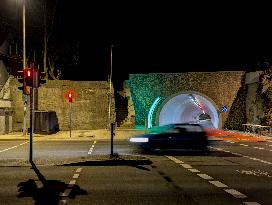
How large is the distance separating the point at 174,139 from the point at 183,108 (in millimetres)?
43752

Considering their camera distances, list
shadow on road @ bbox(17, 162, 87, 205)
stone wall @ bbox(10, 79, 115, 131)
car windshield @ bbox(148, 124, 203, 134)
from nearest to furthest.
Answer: shadow on road @ bbox(17, 162, 87, 205), car windshield @ bbox(148, 124, 203, 134), stone wall @ bbox(10, 79, 115, 131)

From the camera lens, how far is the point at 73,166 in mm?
15875

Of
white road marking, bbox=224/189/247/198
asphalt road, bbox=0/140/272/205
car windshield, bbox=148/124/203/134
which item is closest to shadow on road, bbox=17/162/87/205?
asphalt road, bbox=0/140/272/205

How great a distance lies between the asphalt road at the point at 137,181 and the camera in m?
9.88

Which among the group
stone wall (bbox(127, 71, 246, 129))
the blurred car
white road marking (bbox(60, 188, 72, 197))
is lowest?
white road marking (bbox(60, 188, 72, 197))

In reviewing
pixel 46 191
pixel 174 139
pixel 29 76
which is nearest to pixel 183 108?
pixel 174 139

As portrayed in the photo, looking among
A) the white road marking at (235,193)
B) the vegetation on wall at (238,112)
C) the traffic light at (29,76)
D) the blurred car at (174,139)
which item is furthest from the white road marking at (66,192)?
the vegetation on wall at (238,112)

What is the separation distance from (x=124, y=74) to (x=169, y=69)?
5.72 metres

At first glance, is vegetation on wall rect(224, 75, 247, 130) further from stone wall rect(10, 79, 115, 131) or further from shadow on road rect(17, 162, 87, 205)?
shadow on road rect(17, 162, 87, 205)

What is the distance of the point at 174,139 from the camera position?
21.9 m

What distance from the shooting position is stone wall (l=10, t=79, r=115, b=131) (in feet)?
142

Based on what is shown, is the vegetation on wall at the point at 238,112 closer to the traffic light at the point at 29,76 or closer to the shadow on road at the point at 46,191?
the traffic light at the point at 29,76

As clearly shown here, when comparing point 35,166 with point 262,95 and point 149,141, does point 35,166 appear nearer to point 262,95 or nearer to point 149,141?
point 149,141

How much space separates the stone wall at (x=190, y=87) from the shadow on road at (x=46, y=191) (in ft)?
118
